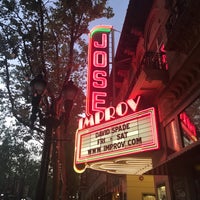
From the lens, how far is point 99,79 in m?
15.2

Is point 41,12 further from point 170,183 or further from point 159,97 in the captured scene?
point 170,183

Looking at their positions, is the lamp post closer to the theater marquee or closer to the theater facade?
the theater marquee

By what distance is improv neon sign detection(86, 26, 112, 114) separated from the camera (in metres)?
14.4

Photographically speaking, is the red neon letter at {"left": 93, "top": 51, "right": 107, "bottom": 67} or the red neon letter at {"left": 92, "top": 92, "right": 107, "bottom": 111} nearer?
the red neon letter at {"left": 92, "top": 92, "right": 107, "bottom": 111}

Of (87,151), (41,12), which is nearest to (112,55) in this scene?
(41,12)

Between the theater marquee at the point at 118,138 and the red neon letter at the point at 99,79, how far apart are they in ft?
11.3

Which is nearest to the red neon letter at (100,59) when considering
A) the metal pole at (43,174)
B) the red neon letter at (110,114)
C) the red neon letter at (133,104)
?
the red neon letter at (110,114)

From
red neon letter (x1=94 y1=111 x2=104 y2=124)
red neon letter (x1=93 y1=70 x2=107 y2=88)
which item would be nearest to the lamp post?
red neon letter (x1=94 y1=111 x2=104 y2=124)

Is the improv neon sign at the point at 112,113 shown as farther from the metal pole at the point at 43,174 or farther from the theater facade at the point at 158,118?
the metal pole at the point at 43,174

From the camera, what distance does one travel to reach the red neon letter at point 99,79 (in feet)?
49.3

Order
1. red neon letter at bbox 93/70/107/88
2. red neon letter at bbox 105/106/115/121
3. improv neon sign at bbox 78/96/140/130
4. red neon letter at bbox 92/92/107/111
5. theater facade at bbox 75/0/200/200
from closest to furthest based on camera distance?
1. theater facade at bbox 75/0/200/200
2. improv neon sign at bbox 78/96/140/130
3. red neon letter at bbox 105/106/115/121
4. red neon letter at bbox 92/92/107/111
5. red neon letter at bbox 93/70/107/88

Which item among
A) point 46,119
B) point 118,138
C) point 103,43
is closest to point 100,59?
point 103,43

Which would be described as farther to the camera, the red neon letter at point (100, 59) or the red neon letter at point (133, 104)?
the red neon letter at point (100, 59)

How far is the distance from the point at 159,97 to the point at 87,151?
410 cm
